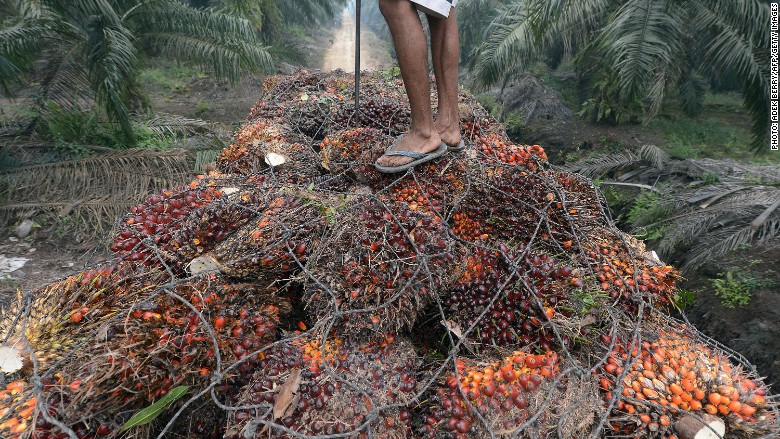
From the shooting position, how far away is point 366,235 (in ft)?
4.66

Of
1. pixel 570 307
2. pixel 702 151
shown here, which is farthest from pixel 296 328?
pixel 702 151

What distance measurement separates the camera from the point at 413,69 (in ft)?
6.64

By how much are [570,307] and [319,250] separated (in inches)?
34.8

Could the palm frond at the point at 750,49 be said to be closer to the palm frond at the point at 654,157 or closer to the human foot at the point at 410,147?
the palm frond at the point at 654,157

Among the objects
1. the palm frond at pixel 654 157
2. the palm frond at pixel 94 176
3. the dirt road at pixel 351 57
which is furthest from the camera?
the dirt road at pixel 351 57

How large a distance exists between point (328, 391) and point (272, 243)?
22.5 inches

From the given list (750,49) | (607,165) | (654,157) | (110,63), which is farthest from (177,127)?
(750,49)

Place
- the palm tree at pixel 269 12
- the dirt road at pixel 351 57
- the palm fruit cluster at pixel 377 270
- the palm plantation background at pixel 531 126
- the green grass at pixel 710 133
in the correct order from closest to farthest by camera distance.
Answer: the palm fruit cluster at pixel 377 270, the palm plantation background at pixel 531 126, the green grass at pixel 710 133, the palm tree at pixel 269 12, the dirt road at pixel 351 57

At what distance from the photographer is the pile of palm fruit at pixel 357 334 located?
1.09 metres

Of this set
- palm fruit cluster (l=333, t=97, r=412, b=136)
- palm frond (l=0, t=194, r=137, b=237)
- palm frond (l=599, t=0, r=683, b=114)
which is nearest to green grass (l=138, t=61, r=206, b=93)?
palm frond (l=0, t=194, r=137, b=237)

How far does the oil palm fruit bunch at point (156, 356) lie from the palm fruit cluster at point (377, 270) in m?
0.24

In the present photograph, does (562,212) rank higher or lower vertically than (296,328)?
higher

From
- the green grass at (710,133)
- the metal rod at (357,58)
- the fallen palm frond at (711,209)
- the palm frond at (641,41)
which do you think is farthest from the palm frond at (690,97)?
the metal rod at (357,58)

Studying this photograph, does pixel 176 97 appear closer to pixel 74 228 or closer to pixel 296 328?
pixel 74 228
